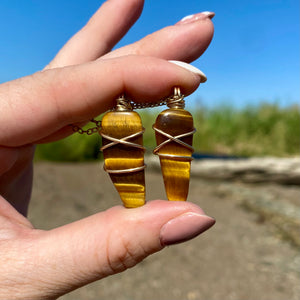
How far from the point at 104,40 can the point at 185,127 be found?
1220 millimetres

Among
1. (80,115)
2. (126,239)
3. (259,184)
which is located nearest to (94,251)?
(126,239)

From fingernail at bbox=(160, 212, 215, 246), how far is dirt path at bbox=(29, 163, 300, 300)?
2048mm

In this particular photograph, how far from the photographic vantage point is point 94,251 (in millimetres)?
1220

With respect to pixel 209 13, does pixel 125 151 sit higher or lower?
lower

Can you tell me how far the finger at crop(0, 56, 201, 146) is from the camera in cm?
131

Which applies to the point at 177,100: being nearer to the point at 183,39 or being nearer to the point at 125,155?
the point at 125,155

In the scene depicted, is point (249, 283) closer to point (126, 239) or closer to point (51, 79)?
point (126, 239)

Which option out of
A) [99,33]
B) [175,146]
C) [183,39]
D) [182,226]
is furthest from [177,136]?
[99,33]

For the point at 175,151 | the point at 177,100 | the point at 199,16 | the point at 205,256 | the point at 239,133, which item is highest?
the point at 199,16

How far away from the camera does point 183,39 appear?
175 cm

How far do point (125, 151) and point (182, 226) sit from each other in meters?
0.36

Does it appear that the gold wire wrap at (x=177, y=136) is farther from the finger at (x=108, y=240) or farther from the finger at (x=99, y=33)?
the finger at (x=99, y=33)

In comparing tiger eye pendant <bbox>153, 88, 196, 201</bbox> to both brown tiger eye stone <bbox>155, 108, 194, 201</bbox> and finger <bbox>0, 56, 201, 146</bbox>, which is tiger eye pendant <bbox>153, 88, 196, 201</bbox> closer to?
brown tiger eye stone <bbox>155, 108, 194, 201</bbox>

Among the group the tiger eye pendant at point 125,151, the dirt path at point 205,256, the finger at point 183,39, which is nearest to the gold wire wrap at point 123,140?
the tiger eye pendant at point 125,151
